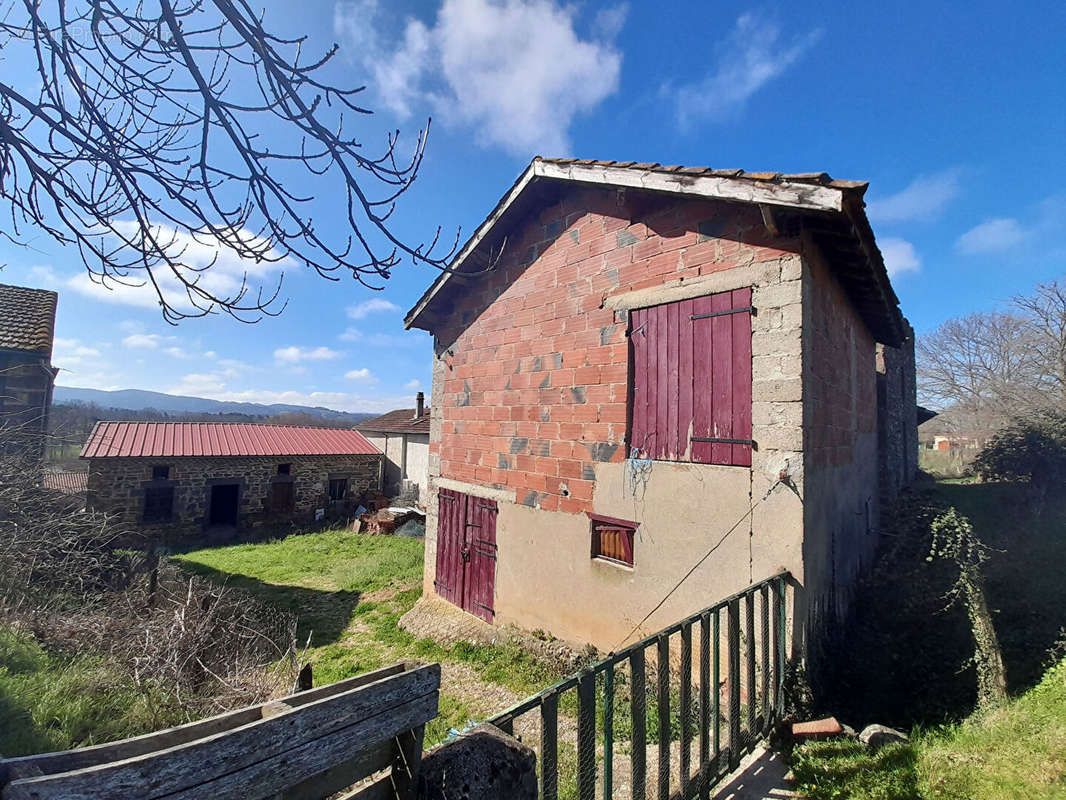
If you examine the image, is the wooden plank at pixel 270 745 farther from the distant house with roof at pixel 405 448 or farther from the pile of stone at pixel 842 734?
the distant house with roof at pixel 405 448

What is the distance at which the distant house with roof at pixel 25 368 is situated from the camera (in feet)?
32.8

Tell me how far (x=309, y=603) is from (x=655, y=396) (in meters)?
8.38

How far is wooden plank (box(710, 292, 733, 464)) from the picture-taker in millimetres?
4762

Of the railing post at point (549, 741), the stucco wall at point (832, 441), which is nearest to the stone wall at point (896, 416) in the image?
the stucco wall at point (832, 441)

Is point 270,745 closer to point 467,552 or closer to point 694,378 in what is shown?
point 694,378

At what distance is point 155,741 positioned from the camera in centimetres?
143

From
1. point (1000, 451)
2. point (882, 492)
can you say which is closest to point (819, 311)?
point (882, 492)

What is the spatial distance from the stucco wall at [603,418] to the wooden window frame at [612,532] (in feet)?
0.27

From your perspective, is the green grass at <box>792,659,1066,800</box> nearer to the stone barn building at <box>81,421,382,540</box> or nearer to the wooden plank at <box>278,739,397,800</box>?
the wooden plank at <box>278,739,397,800</box>

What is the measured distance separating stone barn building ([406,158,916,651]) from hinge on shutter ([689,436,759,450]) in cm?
2

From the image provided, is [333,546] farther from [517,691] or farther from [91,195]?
[91,195]

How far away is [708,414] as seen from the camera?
4.91 metres

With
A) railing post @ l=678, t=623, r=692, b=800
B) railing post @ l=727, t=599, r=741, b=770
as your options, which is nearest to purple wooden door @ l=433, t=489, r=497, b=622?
railing post @ l=727, t=599, r=741, b=770

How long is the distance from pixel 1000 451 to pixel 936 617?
1048 centimetres
